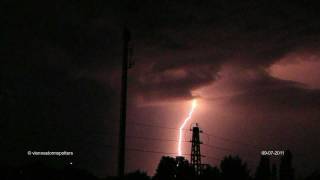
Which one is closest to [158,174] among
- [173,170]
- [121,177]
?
[173,170]

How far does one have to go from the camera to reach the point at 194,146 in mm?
69375

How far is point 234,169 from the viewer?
98000 mm

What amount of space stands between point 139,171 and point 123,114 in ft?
257

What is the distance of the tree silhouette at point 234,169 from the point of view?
96.2 meters

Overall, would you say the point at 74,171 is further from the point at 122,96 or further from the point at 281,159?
the point at 122,96

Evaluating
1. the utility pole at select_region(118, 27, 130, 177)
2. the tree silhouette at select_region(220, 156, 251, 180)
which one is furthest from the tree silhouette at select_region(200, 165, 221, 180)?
the utility pole at select_region(118, 27, 130, 177)

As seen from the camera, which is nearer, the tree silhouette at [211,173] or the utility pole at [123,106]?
the utility pole at [123,106]

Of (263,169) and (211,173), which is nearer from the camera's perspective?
(211,173)

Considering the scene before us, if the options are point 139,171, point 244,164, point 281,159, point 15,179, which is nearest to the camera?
point 15,179

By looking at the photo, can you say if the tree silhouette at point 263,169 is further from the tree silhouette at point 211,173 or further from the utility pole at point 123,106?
the utility pole at point 123,106

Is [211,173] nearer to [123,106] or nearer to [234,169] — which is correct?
[234,169]

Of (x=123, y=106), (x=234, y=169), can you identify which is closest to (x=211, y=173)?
(x=234, y=169)

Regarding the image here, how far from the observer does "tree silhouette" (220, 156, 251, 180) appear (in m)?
96.2

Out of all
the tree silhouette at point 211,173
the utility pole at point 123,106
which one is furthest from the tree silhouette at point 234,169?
the utility pole at point 123,106
